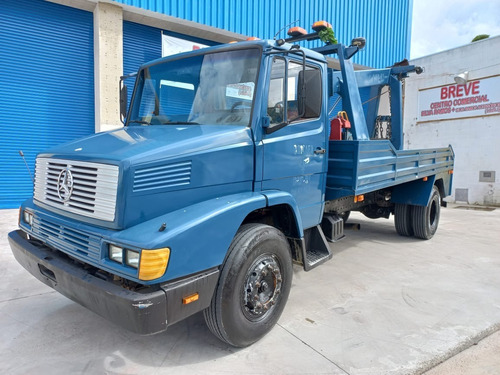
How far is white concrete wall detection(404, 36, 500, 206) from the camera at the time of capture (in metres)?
12.1

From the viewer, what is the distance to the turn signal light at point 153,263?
219cm

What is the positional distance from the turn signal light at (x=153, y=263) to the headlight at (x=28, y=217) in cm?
162

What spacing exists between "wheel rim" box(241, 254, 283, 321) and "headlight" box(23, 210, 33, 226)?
6.53ft

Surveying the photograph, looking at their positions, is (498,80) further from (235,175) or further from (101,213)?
(101,213)

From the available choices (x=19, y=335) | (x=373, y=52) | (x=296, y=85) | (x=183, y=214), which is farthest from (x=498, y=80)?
(x=19, y=335)

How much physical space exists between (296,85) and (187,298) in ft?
7.04

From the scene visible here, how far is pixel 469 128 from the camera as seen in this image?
1273 cm

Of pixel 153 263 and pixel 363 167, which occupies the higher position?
pixel 363 167

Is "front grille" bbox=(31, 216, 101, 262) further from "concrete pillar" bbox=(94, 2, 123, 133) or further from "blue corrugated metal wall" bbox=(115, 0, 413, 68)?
"blue corrugated metal wall" bbox=(115, 0, 413, 68)

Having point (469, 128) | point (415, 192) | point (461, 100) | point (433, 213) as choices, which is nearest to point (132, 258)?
point (415, 192)

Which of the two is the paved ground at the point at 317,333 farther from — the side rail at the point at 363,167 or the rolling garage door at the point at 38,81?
the rolling garage door at the point at 38,81

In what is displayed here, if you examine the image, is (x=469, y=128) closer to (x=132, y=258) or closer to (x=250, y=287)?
(x=250, y=287)

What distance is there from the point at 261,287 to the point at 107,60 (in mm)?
7263

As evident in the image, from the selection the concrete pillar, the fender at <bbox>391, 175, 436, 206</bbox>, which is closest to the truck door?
the fender at <bbox>391, 175, 436, 206</bbox>
